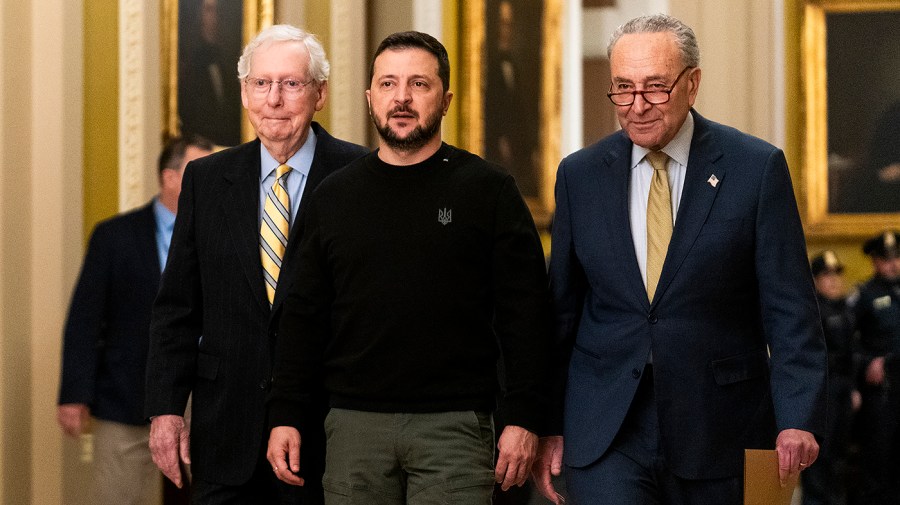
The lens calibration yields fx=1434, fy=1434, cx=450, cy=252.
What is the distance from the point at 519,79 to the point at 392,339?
7465 millimetres

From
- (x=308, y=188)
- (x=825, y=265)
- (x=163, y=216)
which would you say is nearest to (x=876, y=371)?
(x=825, y=265)

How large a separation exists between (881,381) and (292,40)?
21.0ft

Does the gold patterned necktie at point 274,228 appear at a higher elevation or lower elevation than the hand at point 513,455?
higher

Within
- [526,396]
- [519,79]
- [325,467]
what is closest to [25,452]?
[325,467]

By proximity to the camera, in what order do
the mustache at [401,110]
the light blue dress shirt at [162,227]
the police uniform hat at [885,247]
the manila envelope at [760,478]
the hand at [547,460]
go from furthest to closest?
the police uniform hat at [885,247], the light blue dress shirt at [162,227], the hand at [547,460], the mustache at [401,110], the manila envelope at [760,478]

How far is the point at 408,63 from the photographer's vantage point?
3.80m

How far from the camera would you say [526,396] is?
12.3 ft

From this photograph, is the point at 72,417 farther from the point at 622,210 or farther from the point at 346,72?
the point at 346,72

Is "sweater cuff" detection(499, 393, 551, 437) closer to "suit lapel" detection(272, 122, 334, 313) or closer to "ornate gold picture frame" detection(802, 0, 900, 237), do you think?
"suit lapel" detection(272, 122, 334, 313)

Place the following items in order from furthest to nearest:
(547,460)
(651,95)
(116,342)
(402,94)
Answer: (116,342)
(547,460)
(651,95)
(402,94)

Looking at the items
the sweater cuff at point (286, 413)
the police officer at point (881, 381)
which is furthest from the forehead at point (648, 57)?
the police officer at point (881, 381)

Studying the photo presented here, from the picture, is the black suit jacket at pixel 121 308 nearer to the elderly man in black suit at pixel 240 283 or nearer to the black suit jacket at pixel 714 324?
the elderly man in black suit at pixel 240 283

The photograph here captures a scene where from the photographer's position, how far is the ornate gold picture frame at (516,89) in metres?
10.6

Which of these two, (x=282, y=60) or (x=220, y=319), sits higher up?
(x=282, y=60)
